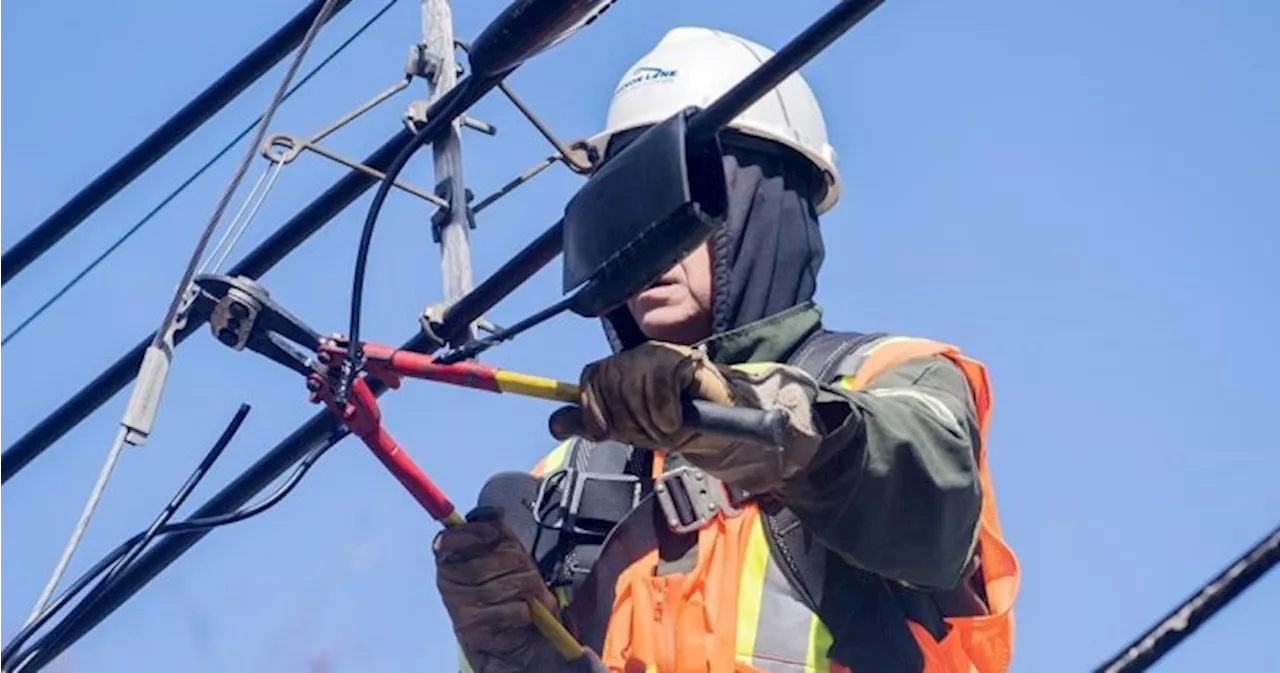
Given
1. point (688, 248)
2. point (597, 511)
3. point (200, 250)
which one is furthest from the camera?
point (200, 250)

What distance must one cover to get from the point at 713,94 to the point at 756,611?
1439mm

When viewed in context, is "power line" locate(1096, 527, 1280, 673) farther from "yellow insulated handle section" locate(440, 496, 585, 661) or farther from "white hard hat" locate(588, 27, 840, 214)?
"white hard hat" locate(588, 27, 840, 214)

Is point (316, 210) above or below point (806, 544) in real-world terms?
above

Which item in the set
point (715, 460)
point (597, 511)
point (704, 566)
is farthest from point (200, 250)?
point (715, 460)

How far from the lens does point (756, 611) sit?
15.3ft

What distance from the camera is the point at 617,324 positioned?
522 centimetres

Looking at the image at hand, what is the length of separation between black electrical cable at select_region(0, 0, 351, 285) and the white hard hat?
174cm

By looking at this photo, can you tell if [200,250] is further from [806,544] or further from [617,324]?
[806,544]

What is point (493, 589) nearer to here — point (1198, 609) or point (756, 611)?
point (756, 611)

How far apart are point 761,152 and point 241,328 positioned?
1240mm

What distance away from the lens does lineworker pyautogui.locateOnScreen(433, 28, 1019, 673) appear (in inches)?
165

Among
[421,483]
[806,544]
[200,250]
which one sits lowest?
[806,544]

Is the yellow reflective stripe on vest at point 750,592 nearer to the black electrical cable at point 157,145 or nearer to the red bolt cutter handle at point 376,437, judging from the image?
the red bolt cutter handle at point 376,437

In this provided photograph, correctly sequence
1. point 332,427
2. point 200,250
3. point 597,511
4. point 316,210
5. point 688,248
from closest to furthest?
point 688,248
point 597,511
point 200,250
point 332,427
point 316,210
